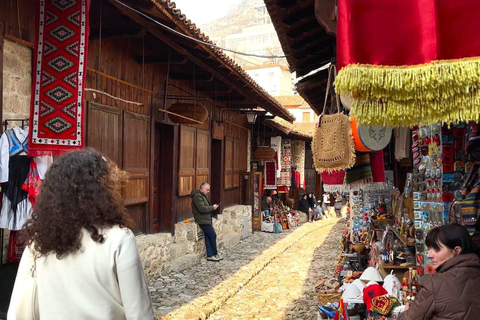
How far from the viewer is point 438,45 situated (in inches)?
83.0

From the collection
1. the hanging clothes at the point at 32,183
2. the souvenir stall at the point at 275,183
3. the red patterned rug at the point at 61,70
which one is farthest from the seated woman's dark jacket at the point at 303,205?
the hanging clothes at the point at 32,183

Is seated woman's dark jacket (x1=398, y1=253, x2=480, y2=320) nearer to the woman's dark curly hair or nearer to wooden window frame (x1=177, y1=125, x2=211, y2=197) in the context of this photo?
the woman's dark curly hair

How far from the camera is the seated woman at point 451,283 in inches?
102

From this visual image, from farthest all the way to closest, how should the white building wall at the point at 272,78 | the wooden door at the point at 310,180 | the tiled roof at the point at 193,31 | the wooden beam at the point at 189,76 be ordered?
1. the white building wall at the point at 272,78
2. the wooden door at the point at 310,180
3. the wooden beam at the point at 189,76
4. the tiled roof at the point at 193,31

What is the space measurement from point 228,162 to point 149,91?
19.3ft

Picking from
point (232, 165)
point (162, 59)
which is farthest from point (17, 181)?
point (232, 165)

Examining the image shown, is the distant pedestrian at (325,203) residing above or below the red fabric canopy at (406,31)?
below

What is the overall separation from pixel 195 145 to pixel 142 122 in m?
2.99

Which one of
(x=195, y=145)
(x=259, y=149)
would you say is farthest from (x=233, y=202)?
(x=195, y=145)

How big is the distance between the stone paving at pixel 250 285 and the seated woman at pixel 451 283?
3.95 metres

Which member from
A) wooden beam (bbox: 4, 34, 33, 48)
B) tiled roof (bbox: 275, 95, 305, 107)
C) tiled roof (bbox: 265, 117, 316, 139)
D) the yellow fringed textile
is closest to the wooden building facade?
wooden beam (bbox: 4, 34, 33, 48)

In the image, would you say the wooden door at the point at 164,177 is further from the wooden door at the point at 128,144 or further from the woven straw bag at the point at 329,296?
the woven straw bag at the point at 329,296

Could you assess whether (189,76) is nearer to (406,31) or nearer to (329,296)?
(329,296)

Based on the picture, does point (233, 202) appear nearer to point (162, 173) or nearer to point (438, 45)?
point (162, 173)
